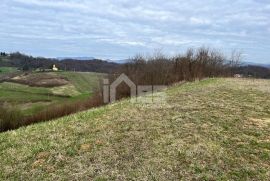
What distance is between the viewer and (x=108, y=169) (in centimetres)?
746

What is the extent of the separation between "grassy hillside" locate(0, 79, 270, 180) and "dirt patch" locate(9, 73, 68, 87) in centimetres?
6950

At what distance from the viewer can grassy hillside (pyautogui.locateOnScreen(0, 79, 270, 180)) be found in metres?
7.39

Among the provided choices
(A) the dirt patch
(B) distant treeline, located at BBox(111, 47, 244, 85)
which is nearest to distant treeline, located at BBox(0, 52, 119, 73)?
(A) the dirt patch

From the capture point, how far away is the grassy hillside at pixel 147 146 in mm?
7387

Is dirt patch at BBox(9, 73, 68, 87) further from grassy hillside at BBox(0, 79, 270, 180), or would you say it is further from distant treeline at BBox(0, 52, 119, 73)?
grassy hillside at BBox(0, 79, 270, 180)

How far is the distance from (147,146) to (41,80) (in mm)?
76247

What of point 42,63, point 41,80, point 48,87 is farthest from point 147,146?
point 42,63

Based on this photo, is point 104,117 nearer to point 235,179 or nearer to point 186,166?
point 186,166

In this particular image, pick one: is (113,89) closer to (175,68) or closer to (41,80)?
(175,68)

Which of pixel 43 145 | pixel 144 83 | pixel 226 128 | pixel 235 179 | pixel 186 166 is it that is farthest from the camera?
pixel 144 83

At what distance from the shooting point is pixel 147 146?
865 centimetres

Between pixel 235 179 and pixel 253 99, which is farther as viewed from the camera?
pixel 253 99

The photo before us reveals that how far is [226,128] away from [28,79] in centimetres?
7766

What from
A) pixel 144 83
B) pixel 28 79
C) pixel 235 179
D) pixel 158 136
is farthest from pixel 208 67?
pixel 28 79
